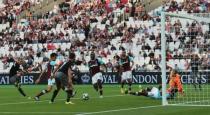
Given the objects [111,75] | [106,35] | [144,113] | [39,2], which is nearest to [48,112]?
[144,113]

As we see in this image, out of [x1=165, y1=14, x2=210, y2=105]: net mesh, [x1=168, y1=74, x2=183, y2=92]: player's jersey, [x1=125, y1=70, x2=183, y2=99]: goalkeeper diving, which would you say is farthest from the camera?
[x1=168, y1=74, x2=183, y2=92]: player's jersey

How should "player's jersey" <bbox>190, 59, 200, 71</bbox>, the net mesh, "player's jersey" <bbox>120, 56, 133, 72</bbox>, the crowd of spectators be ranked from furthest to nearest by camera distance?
the crowd of spectators
"player's jersey" <bbox>120, 56, 133, 72</bbox>
"player's jersey" <bbox>190, 59, 200, 71</bbox>
the net mesh

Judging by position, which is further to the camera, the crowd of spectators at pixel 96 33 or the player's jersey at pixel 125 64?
the crowd of spectators at pixel 96 33

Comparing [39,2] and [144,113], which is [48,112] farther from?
[39,2]

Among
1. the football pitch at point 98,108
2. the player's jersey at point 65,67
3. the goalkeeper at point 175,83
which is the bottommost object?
the football pitch at point 98,108

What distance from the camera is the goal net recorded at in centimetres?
2677

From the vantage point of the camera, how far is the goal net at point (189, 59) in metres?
26.8

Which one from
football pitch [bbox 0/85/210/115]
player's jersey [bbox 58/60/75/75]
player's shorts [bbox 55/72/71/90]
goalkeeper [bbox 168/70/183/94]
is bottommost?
football pitch [bbox 0/85/210/115]

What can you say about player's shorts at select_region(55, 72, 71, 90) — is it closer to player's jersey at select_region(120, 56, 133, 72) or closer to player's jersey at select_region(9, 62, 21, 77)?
player's jersey at select_region(9, 62, 21, 77)

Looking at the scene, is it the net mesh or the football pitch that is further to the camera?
the net mesh

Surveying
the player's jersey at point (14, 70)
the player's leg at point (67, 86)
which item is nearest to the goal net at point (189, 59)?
the player's leg at point (67, 86)

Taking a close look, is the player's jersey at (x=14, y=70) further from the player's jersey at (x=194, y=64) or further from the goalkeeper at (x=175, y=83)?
the player's jersey at (x=194, y=64)

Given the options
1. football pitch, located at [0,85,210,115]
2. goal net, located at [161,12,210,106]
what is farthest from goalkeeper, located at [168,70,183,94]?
football pitch, located at [0,85,210,115]

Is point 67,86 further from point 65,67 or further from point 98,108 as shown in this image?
point 98,108
